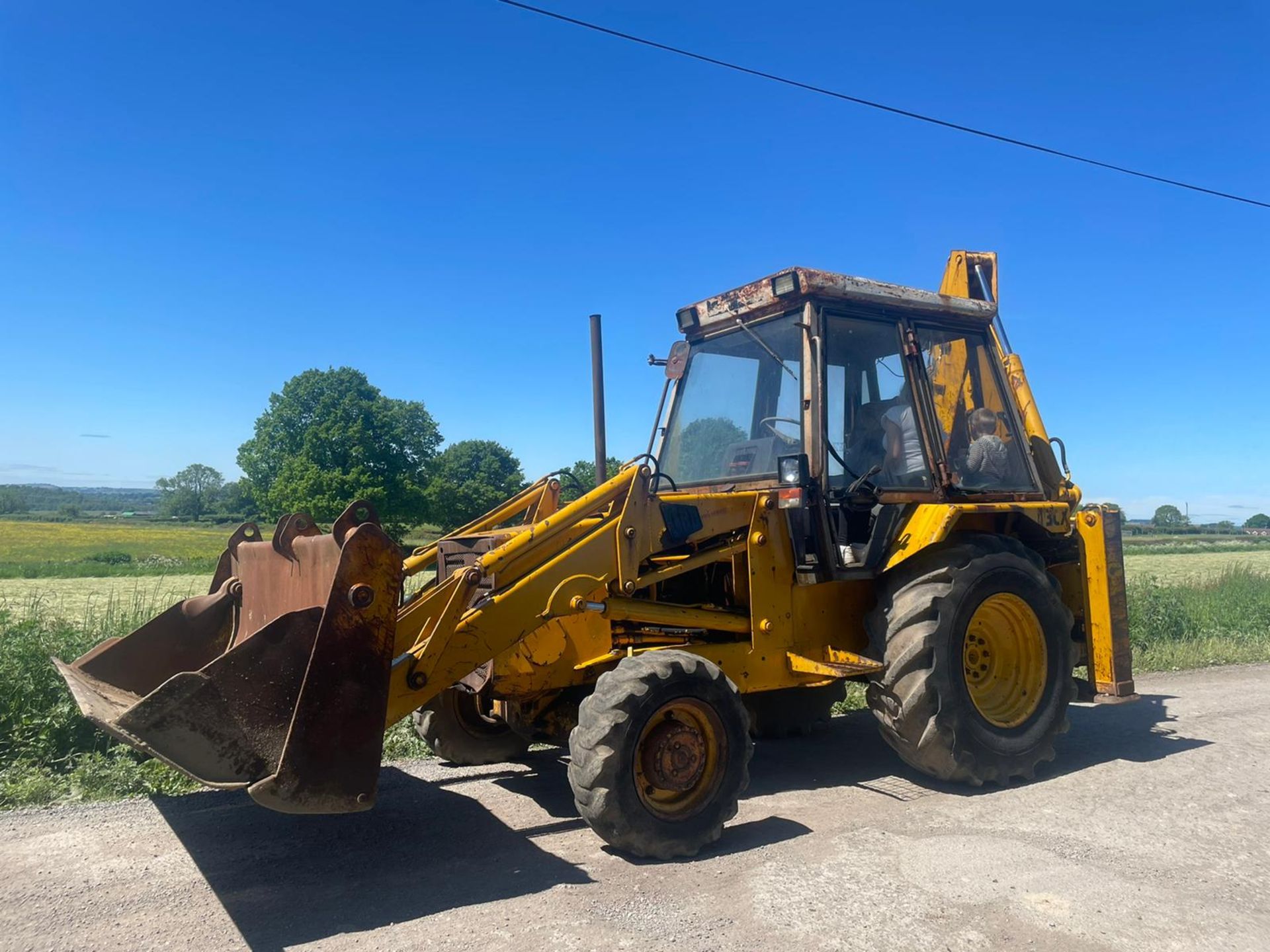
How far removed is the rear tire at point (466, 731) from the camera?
5691mm

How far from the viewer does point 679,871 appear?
4203 mm

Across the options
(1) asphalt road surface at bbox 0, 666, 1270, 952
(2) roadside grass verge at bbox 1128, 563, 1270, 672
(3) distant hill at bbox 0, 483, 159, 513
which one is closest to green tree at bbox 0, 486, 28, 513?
(3) distant hill at bbox 0, 483, 159, 513

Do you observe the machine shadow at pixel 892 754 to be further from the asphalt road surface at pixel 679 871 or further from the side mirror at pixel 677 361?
the side mirror at pixel 677 361

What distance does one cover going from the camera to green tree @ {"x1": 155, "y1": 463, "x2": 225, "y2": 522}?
284 ft

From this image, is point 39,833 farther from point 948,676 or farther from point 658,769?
point 948,676

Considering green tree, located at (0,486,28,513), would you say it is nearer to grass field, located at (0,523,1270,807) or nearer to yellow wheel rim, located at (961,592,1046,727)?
grass field, located at (0,523,1270,807)

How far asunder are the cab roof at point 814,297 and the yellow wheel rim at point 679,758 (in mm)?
2683

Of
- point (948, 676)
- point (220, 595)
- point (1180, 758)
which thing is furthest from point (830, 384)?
point (220, 595)

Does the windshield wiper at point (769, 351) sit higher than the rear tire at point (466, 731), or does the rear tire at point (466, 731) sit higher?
the windshield wiper at point (769, 351)

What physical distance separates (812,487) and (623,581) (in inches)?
52.9

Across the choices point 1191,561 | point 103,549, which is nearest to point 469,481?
point 103,549

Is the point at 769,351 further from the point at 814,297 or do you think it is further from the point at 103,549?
the point at 103,549

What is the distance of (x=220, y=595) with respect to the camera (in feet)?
17.8

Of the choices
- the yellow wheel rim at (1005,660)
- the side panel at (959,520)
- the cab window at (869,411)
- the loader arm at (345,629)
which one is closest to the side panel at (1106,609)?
the side panel at (959,520)
